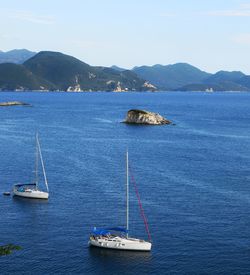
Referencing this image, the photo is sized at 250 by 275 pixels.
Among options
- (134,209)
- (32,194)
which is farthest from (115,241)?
(32,194)

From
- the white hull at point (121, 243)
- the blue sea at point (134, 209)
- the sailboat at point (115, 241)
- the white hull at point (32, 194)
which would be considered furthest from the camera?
the white hull at point (32, 194)

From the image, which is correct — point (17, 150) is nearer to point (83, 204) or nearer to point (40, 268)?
point (83, 204)

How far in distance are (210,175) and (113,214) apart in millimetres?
37789

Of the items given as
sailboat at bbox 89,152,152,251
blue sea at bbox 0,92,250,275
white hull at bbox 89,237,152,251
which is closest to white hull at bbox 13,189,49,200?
blue sea at bbox 0,92,250,275

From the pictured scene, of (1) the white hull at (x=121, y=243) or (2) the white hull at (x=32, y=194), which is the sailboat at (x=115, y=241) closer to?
(1) the white hull at (x=121, y=243)

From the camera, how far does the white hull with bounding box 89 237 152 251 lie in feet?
235

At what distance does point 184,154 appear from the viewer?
149 metres

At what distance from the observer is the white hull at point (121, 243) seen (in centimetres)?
7162

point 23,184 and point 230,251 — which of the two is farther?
point 23,184

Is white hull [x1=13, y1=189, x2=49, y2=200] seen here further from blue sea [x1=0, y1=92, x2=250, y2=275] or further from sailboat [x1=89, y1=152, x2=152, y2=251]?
sailboat [x1=89, y1=152, x2=152, y2=251]

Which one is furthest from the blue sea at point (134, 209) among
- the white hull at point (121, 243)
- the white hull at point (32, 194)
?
the white hull at point (32, 194)

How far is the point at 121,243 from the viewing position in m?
72.9

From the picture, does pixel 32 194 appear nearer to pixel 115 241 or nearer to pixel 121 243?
pixel 115 241

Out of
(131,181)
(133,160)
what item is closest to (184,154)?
(133,160)
